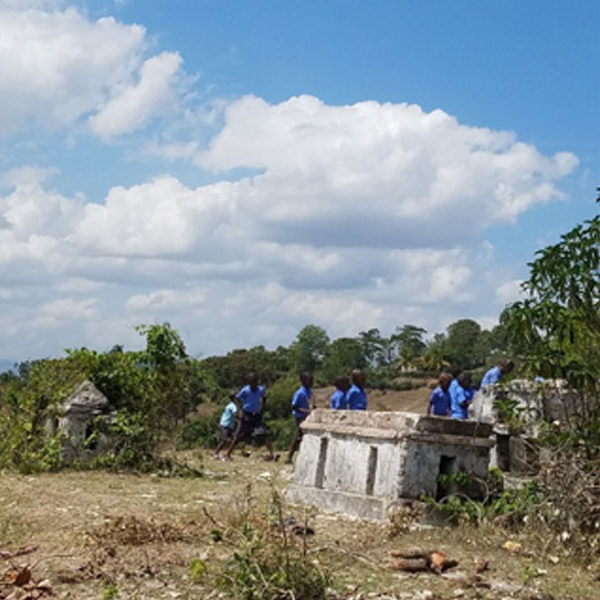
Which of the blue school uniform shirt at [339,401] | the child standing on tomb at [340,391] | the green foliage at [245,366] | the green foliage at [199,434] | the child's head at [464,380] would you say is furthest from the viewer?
the green foliage at [245,366]

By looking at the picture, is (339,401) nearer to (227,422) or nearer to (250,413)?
(250,413)

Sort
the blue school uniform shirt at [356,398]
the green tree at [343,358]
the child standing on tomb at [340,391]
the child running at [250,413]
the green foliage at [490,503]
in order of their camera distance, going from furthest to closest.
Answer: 1. the green tree at [343,358]
2. the child running at [250,413]
3. the child standing on tomb at [340,391]
4. the blue school uniform shirt at [356,398]
5. the green foliage at [490,503]

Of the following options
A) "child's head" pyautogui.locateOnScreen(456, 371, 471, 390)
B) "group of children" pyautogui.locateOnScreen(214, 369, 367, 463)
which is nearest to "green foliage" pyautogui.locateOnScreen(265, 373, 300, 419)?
"group of children" pyautogui.locateOnScreen(214, 369, 367, 463)

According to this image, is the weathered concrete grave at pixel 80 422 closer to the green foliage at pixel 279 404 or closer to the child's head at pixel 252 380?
the child's head at pixel 252 380

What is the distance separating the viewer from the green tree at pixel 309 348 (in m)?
45.7

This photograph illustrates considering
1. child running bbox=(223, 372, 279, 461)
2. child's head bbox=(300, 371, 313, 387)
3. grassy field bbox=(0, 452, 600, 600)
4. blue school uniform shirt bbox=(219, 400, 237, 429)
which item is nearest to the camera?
grassy field bbox=(0, 452, 600, 600)

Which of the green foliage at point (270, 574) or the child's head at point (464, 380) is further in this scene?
the child's head at point (464, 380)

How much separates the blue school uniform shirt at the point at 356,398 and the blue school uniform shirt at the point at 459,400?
1.13 metres

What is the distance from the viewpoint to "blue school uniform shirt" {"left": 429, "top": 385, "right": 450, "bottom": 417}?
38.3 feet

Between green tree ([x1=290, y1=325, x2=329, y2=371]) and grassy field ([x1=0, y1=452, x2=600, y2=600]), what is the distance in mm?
34049

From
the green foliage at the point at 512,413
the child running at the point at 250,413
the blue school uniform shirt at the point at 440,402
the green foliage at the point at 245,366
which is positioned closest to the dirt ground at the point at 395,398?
the green foliage at the point at 245,366

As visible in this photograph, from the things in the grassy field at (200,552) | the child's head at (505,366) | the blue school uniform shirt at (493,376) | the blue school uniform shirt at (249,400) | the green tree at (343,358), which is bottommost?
the grassy field at (200,552)

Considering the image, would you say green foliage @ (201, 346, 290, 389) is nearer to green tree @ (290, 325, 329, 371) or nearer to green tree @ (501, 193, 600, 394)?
green tree @ (290, 325, 329, 371)

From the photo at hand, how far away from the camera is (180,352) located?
13789mm
